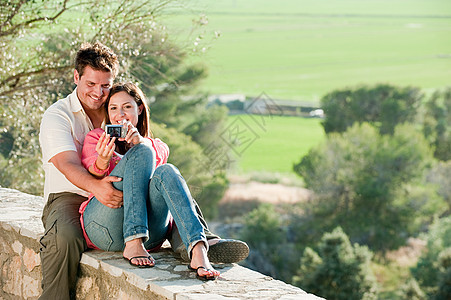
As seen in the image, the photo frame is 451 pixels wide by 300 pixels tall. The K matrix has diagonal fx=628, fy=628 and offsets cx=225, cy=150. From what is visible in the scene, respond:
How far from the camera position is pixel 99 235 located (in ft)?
8.86

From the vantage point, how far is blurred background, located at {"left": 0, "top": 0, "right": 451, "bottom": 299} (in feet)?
22.0

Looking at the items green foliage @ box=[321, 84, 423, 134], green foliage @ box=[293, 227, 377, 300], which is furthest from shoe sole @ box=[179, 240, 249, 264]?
green foliage @ box=[321, 84, 423, 134]

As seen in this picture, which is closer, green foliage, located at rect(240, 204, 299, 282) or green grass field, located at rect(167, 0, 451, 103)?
green foliage, located at rect(240, 204, 299, 282)

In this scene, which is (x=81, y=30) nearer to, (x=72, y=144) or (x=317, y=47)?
(x=72, y=144)

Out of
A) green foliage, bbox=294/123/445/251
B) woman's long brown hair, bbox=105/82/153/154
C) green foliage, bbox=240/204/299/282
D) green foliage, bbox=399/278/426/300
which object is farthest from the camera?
green foliage, bbox=294/123/445/251

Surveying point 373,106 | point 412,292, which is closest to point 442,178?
point 373,106

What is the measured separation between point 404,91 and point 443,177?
5757 mm

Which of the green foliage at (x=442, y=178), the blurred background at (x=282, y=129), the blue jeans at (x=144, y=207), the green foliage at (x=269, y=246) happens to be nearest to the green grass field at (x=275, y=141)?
the blurred background at (x=282, y=129)

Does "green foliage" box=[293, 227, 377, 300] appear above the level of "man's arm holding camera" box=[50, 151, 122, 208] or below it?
below

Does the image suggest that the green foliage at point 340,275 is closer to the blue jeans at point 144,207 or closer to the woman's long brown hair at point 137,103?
the woman's long brown hair at point 137,103

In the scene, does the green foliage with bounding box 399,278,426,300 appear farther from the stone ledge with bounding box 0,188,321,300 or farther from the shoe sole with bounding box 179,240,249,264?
the shoe sole with bounding box 179,240,249,264

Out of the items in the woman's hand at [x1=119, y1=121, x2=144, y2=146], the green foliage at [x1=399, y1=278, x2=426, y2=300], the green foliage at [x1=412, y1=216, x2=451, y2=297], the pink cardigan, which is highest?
the woman's hand at [x1=119, y1=121, x2=144, y2=146]

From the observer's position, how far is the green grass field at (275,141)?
110ft

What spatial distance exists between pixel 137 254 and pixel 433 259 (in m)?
17.4
